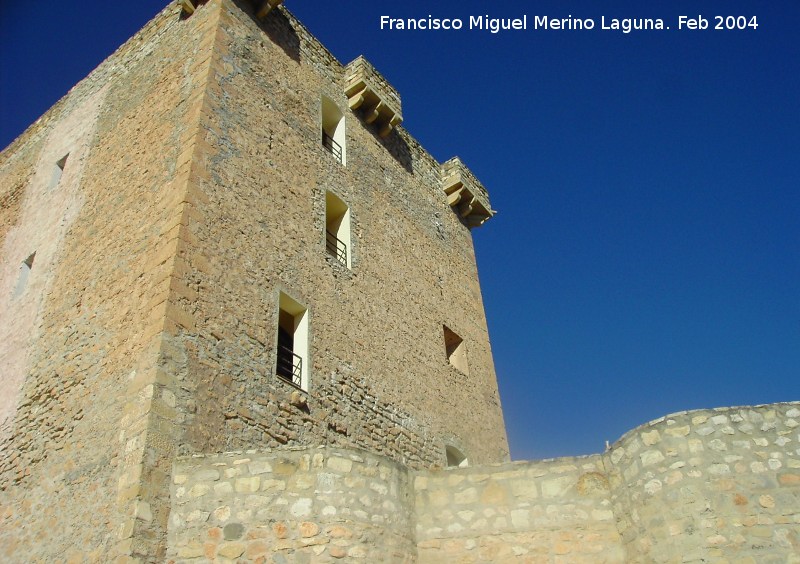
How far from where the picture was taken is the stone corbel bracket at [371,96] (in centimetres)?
1311

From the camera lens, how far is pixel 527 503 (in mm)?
6062

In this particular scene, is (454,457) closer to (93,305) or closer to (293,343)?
(293,343)

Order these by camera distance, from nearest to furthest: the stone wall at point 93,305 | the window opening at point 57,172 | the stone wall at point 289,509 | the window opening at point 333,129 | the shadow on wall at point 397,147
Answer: the stone wall at point 289,509
the stone wall at point 93,305
the window opening at point 57,172
the window opening at point 333,129
the shadow on wall at point 397,147

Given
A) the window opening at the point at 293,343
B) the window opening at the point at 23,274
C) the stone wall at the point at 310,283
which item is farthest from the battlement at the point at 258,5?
Answer: the window opening at the point at 293,343

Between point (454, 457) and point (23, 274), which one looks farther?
point (454, 457)

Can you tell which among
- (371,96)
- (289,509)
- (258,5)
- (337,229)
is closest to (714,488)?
(289,509)

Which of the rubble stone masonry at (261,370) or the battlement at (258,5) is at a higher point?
the battlement at (258,5)

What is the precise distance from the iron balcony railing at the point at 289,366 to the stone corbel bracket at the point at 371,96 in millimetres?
6027

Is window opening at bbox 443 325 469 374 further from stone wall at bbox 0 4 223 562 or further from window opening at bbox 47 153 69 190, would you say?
window opening at bbox 47 153 69 190

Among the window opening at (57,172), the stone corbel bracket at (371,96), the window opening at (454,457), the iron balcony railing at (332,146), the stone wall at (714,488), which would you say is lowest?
the stone wall at (714,488)

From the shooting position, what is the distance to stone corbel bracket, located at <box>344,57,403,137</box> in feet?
43.0

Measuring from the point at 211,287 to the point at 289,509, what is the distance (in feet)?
9.47

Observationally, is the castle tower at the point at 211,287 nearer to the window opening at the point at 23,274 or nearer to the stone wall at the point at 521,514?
the window opening at the point at 23,274

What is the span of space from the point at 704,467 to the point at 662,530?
22.9 inches
